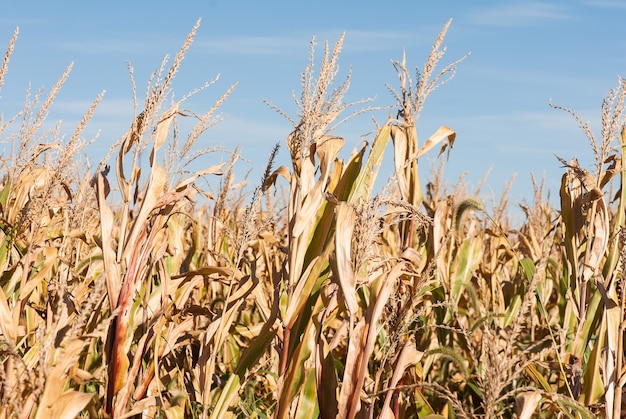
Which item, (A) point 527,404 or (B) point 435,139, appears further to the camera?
(B) point 435,139

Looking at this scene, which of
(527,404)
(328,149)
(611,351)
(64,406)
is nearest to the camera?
(64,406)

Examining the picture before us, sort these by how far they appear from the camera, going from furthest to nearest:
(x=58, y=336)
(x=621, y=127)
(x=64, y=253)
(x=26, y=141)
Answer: (x=26, y=141) → (x=64, y=253) → (x=621, y=127) → (x=58, y=336)

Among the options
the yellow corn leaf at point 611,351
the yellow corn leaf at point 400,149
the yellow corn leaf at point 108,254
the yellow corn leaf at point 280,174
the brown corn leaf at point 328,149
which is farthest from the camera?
the yellow corn leaf at point 400,149

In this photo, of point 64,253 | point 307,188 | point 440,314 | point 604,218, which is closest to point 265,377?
point 440,314

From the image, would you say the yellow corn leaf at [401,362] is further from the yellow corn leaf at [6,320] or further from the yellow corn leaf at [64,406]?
the yellow corn leaf at [6,320]

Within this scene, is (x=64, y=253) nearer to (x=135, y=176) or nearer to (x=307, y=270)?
(x=135, y=176)

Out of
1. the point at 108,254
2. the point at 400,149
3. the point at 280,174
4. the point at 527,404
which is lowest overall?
the point at 527,404

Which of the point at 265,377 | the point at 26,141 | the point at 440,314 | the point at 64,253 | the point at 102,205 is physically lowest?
the point at 265,377

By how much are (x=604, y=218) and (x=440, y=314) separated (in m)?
1.01

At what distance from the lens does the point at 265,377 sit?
3.31 meters

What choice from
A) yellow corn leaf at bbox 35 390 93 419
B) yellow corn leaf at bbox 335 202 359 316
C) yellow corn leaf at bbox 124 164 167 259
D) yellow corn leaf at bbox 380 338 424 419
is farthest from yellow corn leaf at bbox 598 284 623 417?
yellow corn leaf at bbox 35 390 93 419

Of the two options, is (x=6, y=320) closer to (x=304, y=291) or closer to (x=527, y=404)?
(x=304, y=291)

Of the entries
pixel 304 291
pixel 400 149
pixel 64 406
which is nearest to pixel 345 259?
pixel 304 291

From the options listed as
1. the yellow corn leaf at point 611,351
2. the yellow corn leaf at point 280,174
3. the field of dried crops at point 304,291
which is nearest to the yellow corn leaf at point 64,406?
the field of dried crops at point 304,291
